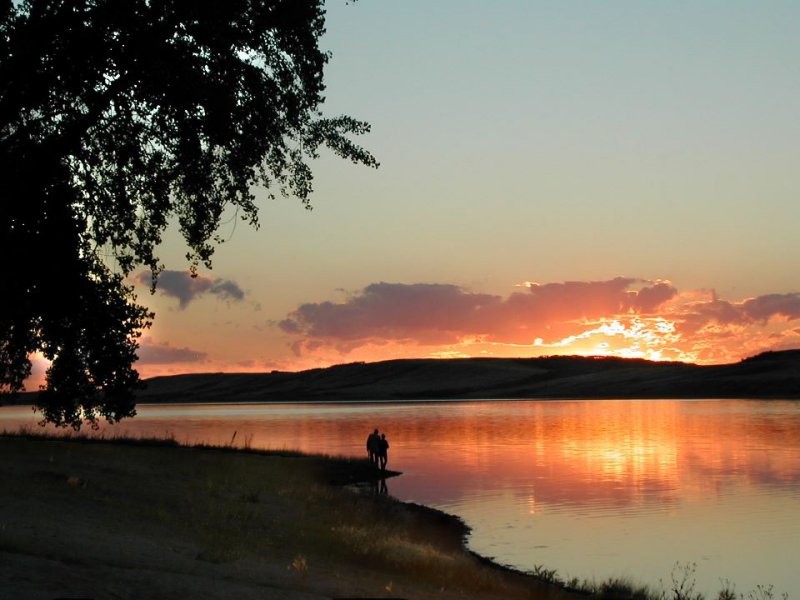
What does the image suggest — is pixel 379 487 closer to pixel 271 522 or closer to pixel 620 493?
pixel 620 493

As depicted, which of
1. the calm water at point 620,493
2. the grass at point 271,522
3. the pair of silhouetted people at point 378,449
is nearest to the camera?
the grass at point 271,522

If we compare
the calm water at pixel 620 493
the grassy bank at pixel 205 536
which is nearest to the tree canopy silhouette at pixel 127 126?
the grassy bank at pixel 205 536

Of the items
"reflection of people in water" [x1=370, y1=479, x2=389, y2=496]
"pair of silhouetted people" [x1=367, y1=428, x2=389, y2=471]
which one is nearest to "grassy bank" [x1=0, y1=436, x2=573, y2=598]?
"reflection of people in water" [x1=370, y1=479, x2=389, y2=496]

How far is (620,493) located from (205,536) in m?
23.3

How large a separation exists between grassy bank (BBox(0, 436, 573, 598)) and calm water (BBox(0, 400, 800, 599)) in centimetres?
292

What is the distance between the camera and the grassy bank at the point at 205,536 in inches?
558

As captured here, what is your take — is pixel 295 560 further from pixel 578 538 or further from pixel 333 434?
pixel 333 434

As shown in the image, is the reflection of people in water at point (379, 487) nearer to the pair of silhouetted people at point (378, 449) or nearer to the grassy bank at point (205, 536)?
the pair of silhouetted people at point (378, 449)

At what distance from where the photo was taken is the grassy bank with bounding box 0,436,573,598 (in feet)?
46.5

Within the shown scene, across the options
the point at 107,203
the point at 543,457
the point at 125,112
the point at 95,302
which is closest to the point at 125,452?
the point at 95,302

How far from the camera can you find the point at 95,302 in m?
23.4

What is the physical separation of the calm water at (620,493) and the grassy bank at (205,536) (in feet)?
9.59

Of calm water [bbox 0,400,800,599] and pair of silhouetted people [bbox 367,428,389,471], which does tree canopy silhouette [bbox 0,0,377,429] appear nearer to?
calm water [bbox 0,400,800,599]

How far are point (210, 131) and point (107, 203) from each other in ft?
9.57
